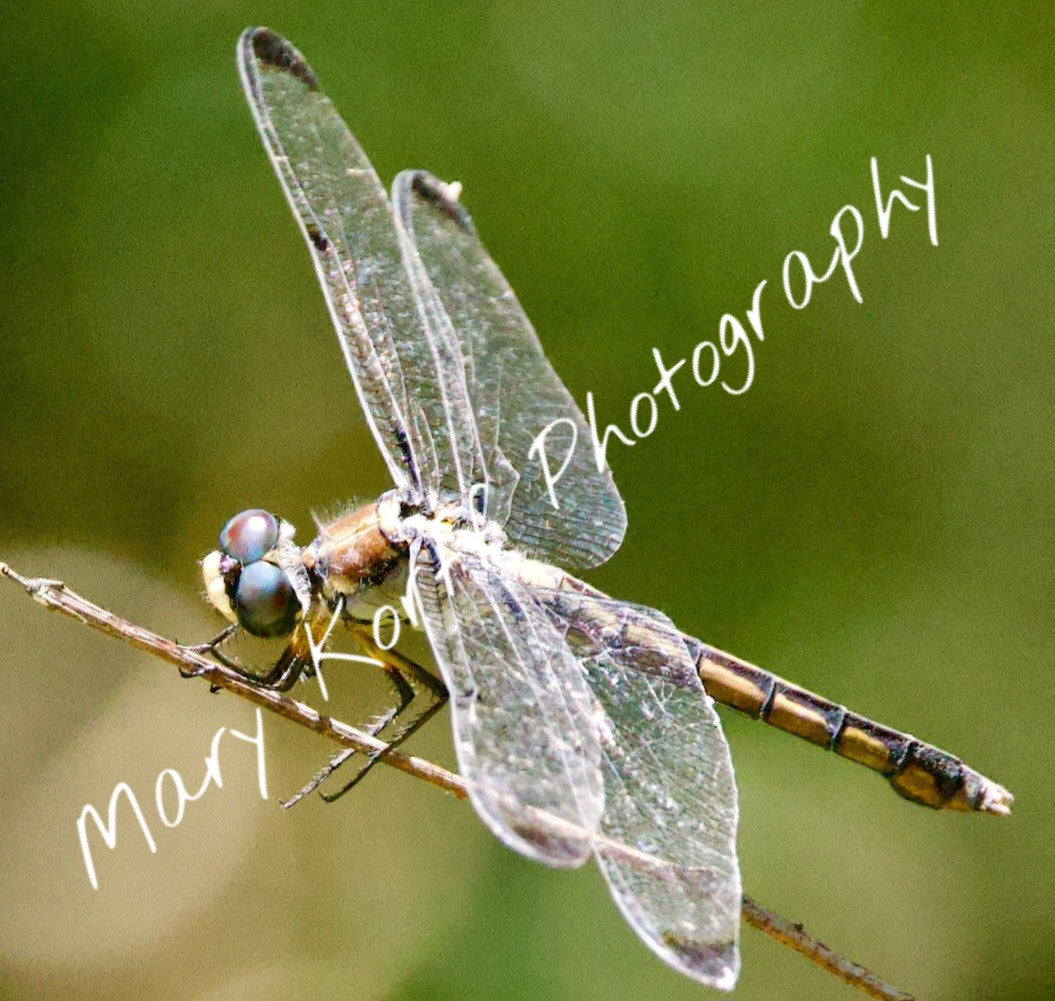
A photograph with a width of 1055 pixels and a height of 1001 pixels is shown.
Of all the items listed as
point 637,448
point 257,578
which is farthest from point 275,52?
point 637,448

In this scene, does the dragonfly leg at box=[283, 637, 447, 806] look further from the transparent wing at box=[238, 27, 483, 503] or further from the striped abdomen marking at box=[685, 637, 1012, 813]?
the striped abdomen marking at box=[685, 637, 1012, 813]

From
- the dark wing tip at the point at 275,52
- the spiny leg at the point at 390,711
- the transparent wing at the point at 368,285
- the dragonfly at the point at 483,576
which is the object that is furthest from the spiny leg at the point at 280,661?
the dark wing tip at the point at 275,52

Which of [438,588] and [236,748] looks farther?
[236,748]

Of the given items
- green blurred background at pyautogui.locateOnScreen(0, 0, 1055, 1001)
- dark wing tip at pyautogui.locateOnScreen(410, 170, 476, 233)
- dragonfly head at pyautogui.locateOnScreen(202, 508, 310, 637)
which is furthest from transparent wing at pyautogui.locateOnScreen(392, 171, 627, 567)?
green blurred background at pyautogui.locateOnScreen(0, 0, 1055, 1001)

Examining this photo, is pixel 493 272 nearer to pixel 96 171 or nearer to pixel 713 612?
pixel 713 612

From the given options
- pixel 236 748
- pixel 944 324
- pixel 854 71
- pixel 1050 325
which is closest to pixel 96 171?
pixel 236 748

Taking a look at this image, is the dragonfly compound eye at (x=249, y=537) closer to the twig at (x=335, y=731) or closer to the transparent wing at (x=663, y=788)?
the twig at (x=335, y=731)
